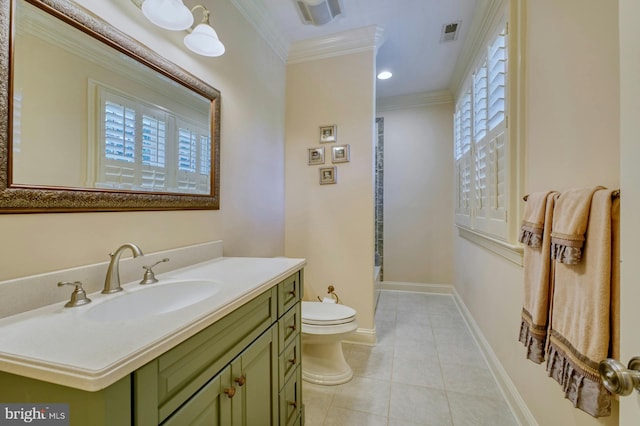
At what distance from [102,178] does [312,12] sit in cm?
181

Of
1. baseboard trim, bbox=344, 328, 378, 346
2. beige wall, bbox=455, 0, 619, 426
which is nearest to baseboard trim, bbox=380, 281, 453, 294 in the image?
baseboard trim, bbox=344, 328, 378, 346

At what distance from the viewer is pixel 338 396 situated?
1.74 metres

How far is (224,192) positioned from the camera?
1768 mm

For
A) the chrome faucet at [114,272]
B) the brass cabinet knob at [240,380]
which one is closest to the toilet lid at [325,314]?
the brass cabinet knob at [240,380]

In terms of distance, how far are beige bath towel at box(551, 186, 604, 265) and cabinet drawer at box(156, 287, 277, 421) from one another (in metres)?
1.07

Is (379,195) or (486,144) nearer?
(486,144)

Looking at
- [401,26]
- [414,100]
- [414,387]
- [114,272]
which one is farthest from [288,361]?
[414,100]

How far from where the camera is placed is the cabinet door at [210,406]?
2.26 feet

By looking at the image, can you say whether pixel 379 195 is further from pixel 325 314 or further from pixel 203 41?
pixel 203 41

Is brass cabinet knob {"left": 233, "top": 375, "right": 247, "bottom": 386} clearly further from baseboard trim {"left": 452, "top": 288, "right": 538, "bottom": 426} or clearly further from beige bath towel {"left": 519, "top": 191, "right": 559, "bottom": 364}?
baseboard trim {"left": 452, "top": 288, "right": 538, "bottom": 426}

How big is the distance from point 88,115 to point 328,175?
1756mm

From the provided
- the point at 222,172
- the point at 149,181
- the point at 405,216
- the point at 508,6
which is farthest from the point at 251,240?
the point at 405,216

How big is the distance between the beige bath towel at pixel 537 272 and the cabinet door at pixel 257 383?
106cm

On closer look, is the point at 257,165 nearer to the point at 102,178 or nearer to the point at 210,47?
the point at 210,47
